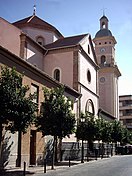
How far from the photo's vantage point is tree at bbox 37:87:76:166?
1895 cm

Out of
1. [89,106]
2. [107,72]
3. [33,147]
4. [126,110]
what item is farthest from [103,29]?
[33,147]

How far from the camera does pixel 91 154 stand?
3553cm

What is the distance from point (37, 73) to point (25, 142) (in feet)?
18.0

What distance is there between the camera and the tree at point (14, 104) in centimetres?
1428

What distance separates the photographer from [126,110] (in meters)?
88.0

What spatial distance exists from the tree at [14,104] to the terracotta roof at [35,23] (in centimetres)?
2306

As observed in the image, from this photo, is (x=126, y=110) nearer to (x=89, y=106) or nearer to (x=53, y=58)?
(x=89, y=106)

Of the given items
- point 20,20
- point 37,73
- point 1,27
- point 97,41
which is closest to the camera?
point 37,73

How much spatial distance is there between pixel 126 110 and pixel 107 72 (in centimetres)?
3490

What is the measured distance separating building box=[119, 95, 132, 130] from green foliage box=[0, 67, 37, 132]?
236ft

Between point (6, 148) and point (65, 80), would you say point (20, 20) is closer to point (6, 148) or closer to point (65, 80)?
point (65, 80)

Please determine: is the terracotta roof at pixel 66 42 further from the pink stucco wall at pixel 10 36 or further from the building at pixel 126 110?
the building at pixel 126 110

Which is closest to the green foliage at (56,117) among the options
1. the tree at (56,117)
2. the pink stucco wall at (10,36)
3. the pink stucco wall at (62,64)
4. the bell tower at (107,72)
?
the tree at (56,117)

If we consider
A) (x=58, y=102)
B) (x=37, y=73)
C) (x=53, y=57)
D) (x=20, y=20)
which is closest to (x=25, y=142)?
(x=58, y=102)
